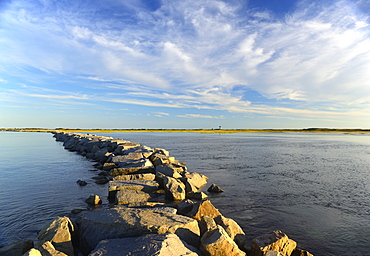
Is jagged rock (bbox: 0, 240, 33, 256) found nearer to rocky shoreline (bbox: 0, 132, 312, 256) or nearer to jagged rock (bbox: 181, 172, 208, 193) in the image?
rocky shoreline (bbox: 0, 132, 312, 256)

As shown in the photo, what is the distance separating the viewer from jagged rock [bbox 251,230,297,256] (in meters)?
4.43

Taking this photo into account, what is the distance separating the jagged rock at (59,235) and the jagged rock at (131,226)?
343mm

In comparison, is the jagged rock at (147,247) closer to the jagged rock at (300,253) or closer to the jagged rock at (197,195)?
the jagged rock at (300,253)

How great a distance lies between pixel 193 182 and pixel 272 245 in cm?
581

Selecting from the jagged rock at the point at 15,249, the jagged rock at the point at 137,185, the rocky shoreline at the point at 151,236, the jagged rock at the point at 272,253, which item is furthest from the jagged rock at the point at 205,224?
the jagged rock at the point at 137,185

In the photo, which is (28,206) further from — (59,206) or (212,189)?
(212,189)

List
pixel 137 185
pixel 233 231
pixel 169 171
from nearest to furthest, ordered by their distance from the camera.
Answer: pixel 233 231
pixel 137 185
pixel 169 171

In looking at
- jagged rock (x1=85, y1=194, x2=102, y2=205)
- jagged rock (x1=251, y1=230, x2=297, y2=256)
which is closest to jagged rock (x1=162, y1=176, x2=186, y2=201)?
jagged rock (x1=85, y1=194, x2=102, y2=205)

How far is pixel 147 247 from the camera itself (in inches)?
144

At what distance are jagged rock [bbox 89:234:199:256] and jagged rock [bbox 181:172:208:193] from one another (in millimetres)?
5104

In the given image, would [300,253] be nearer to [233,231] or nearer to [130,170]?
[233,231]

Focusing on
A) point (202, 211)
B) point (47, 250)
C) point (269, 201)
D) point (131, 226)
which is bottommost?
point (269, 201)

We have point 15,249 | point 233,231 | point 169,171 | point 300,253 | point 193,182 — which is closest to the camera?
point 15,249

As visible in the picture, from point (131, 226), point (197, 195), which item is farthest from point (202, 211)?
point (197, 195)
